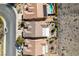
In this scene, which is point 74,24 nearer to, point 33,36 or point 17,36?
point 33,36

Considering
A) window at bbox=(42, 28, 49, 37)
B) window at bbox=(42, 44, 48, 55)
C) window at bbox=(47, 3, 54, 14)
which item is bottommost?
window at bbox=(42, 44, 48, 55)

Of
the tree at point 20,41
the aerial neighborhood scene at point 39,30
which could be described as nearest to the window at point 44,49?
the aerial neighborhood scene at point 39,30

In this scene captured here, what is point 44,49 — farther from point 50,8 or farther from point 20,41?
point 50,8

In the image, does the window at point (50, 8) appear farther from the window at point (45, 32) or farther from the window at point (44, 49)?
the window at point (44, 49)

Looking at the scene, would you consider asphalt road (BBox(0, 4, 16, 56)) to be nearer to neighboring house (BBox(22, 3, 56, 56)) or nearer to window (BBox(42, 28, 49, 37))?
neighboring house (BBox(22, 3, 56, 56))

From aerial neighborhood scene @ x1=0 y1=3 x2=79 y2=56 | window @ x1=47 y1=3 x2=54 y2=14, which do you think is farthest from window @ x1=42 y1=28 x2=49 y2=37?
window @ x1=47 y1=3 x2=54 y2=14

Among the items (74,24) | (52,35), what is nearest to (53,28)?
(52,35)

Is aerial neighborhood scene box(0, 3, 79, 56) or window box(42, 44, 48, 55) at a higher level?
aerial neighborhood scene box(0, 3, 79, 56)
